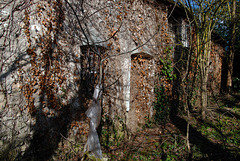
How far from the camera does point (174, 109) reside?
604 cm

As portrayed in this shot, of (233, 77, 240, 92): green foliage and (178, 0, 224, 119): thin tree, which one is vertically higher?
(178, 0, 224, 119): thin tree

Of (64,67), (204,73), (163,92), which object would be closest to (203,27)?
(204,73)

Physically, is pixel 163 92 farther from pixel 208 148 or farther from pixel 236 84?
pixel 236 84

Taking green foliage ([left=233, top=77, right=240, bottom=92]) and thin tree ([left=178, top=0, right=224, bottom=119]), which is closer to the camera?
thin tree ([left=178, top=0, right=224, bottom=119])

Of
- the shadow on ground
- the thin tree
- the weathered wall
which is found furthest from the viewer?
the thin tree

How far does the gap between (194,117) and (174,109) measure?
0.77 m

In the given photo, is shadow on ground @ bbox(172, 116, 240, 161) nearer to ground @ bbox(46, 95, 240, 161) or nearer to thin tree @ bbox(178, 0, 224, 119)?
ground @ bbox(46, 95, 240, 161)

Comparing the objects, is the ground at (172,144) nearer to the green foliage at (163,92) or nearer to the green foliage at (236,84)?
the green foliage at (163,92)

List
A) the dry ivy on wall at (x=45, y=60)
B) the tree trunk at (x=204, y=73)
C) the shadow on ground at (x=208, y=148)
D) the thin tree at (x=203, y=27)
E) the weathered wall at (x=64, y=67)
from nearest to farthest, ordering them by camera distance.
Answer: the weathered wall at (x=64, y=67) < the dry ivy on wall at (x=45, y=60) < the shadow on ground at (x=208, y=148) < the thin tree at (x=203, y=27) < the tree trunk at (x=204, y=73)

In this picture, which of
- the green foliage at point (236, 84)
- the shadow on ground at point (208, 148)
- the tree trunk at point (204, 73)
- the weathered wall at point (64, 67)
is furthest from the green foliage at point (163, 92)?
the green foliage at point (236, 84)

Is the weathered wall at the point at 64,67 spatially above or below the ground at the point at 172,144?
above

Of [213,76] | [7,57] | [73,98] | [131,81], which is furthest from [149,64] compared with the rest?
[213,76]

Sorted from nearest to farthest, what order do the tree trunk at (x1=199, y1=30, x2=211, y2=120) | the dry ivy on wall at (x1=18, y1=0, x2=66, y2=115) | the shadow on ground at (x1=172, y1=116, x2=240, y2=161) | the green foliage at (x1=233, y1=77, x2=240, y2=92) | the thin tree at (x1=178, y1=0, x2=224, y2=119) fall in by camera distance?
1. the dry ivy on wall at (x1=18, y1=0, x2=66, y2=115)
2. the shadow on ground at (x1=172, y1=116, x2=240, y2=161)
3. the thin tree at (x1=178, y1=0, x2=224, y2=119)
4. the tree trunk at (x1=199, y1=30, x2=211, y2=120)
5. the green foliage at (x1=233, y1=77, x2=240, y2=92)

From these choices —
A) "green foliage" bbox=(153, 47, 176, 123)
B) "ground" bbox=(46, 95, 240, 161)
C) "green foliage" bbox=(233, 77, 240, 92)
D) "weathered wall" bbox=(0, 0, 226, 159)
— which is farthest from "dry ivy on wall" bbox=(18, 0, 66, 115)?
"green foliage" bbox=(233, 77, 240, 92)
